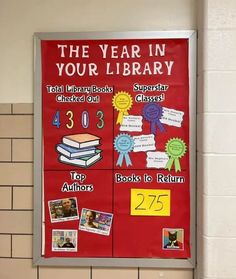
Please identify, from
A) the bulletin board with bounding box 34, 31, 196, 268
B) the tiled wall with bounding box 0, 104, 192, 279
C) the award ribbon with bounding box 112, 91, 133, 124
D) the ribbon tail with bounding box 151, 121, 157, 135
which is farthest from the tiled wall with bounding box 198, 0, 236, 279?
the tiled wall with bounding box 0, 104, 192, 279

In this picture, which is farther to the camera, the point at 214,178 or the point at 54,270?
the point at 54,270

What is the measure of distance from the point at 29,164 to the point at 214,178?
0.79 metres

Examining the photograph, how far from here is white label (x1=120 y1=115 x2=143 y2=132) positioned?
5.08 ft

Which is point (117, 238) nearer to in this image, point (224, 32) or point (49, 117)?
point (49, 117)

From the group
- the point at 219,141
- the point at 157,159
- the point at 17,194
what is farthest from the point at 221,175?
the point at 17,194

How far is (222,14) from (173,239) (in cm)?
94

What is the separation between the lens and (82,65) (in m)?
1.56

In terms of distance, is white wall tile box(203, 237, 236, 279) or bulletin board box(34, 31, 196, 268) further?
bulletin board box(34, 31, 196, 268)

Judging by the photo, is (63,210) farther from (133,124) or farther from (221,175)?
(221,175)

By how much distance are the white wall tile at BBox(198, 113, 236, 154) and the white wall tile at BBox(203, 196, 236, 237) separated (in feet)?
0.63

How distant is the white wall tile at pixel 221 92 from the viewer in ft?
4.68

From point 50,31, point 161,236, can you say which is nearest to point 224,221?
point 161,236

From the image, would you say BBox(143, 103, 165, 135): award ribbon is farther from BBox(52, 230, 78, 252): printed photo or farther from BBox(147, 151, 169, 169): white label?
BBox(52, 230, 78, 252): printed photo

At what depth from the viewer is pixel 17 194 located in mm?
1592
